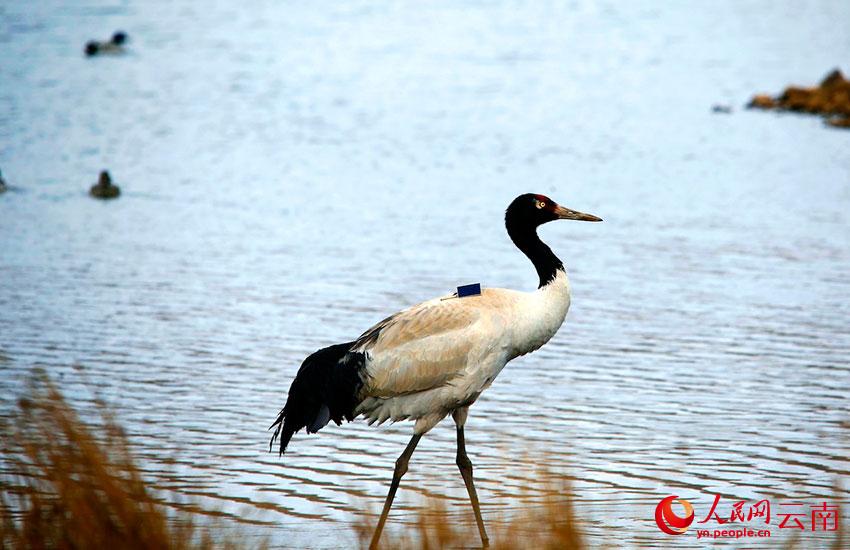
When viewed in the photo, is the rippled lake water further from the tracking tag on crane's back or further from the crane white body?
the tracking tag on crane's back

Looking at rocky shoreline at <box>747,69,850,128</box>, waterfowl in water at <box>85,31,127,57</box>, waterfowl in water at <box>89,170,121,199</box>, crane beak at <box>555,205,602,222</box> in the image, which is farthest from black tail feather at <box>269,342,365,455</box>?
waterfowl in water at <box>85,31,127,57</box>

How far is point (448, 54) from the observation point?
4250 cm

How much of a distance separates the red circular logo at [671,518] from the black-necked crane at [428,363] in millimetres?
997

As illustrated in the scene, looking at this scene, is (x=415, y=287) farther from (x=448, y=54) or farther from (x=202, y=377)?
(x=448, y=54)

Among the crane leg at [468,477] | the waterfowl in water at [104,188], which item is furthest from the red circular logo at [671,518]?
the waterfowl in water at [104,188]

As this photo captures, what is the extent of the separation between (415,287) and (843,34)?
38.1 metres

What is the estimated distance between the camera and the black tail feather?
7.82m

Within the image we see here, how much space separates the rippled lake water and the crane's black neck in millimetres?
1051

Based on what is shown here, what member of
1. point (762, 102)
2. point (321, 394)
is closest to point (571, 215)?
point (321, 394)

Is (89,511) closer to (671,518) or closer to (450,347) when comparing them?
(450,347)

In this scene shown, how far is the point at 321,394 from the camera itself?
25.6 feet

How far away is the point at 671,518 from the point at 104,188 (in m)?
14.2

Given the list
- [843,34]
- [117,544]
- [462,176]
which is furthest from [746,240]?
[843,34]

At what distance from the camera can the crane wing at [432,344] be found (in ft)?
25.4
